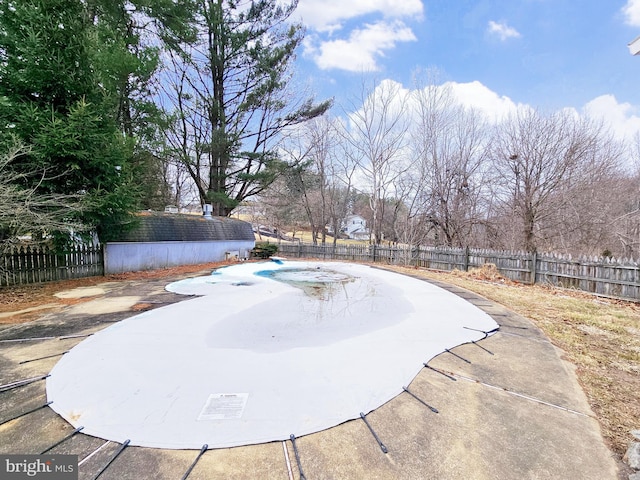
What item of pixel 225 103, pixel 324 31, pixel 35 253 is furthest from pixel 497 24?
pixel 35 253

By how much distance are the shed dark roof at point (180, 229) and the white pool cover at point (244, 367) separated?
18.7 feet

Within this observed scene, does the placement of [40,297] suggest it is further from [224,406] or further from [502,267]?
[502,267]

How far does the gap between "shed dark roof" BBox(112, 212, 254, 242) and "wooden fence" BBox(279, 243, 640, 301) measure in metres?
6.66

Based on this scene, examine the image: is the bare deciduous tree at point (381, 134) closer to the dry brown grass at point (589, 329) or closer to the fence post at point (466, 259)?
the fence post at point (466, 259)

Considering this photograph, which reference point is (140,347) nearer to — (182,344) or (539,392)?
(182,344)

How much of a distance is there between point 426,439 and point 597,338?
3.48 m

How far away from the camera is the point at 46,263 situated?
684 centimetres

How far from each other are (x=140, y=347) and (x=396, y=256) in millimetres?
10500

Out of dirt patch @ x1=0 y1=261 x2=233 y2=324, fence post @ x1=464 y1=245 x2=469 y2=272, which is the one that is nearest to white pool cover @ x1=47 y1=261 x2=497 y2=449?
dirt patch @ x1=0 y1=261 x2=233 y2=324

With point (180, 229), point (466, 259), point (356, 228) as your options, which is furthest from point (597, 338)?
point (356, 228)

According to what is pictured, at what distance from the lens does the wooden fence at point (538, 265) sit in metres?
5.83

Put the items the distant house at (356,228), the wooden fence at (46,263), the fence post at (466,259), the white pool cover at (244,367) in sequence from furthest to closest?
the distant house at (356,228), the fence post at (466,259), the wooden fence at (46,263), the white pool cover at (244,367)

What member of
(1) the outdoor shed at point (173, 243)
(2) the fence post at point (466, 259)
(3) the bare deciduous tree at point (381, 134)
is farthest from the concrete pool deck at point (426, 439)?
(3) the bare deciduous tree at point (381, 134)

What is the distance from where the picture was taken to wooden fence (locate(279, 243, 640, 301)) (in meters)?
5.83
